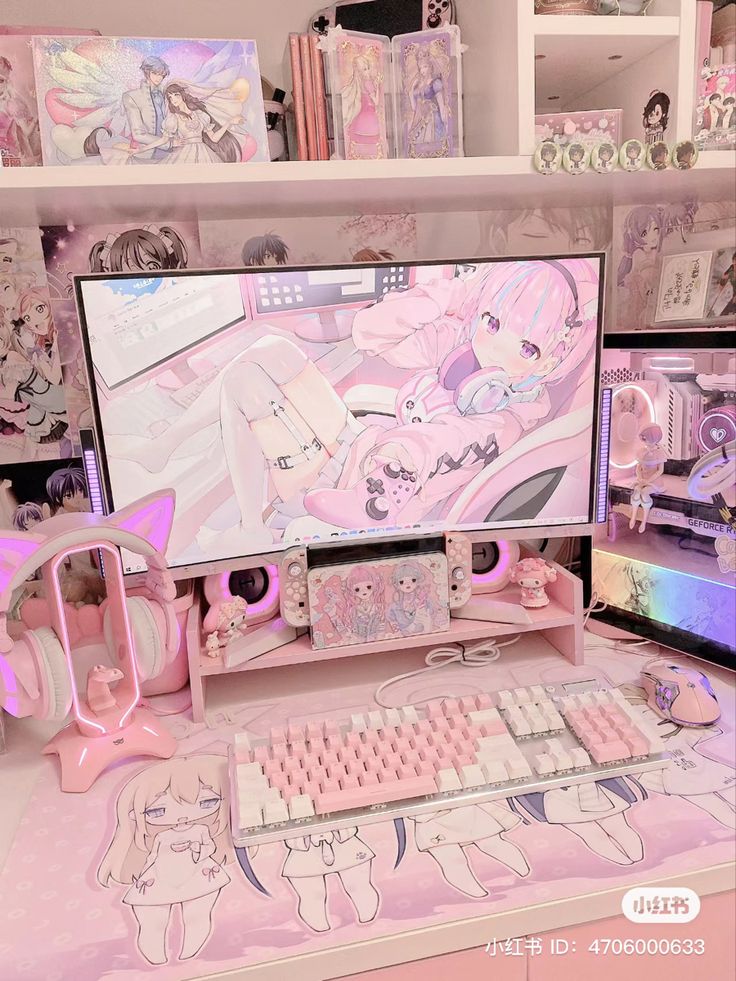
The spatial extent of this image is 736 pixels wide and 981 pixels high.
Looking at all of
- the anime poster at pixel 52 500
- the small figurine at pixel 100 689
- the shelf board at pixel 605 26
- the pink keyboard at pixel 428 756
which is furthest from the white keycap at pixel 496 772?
the shelf board at pixel 605 26

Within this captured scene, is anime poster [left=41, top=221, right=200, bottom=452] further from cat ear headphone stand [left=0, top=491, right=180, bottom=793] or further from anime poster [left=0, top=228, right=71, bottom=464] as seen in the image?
cat ear headphone stand [left=0, top=491, right=180, bottom=793]

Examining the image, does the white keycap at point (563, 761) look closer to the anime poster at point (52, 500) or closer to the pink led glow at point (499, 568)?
the pink led glow at point (499, 568)

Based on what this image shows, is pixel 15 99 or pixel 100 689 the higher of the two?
pixel 15 99

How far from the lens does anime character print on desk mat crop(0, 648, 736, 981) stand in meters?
0.68

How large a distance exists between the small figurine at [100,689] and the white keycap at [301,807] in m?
0.32

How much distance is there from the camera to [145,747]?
972 millimetres

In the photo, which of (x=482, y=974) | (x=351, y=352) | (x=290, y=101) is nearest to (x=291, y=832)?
(x=482, y=974)

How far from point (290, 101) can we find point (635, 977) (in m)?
1.27

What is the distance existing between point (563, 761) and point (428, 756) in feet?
0.54

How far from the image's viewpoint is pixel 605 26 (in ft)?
3.18

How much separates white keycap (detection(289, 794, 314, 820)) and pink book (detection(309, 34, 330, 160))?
2.86 feet

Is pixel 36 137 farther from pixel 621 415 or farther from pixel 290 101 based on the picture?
pixel 621 415

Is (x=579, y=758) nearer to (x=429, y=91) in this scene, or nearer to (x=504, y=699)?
(x=504, y=699)

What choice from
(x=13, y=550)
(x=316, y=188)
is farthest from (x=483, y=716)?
(x=316, y=188)
